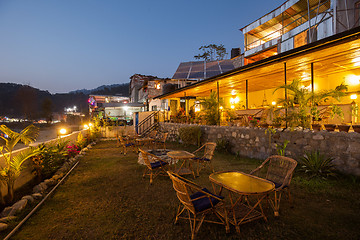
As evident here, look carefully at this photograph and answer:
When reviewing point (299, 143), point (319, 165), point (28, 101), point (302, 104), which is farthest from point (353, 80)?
point (28, 101)

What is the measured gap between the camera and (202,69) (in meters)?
20.9

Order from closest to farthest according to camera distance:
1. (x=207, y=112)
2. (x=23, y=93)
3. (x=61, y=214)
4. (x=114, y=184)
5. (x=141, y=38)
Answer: (x=61, y=214) → (x=114, y=184) → (x=207, y=112) → (x=23, y=93) → (x=141, y=38)

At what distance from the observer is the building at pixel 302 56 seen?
5.52 meters

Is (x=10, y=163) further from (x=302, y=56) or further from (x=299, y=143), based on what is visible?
(x=302, y=56)

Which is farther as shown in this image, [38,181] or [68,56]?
[68,56]

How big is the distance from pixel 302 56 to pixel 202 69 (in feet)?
51.3

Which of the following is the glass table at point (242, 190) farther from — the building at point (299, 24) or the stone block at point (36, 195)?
the building at point (299, 24)

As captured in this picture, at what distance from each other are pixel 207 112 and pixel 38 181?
7150mm

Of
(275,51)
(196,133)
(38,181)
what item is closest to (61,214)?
(38,181)

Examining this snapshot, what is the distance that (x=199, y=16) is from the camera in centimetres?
12356

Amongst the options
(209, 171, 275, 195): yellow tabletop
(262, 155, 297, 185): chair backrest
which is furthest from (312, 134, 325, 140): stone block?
(209, 171, 275, 195): yellow tabletop

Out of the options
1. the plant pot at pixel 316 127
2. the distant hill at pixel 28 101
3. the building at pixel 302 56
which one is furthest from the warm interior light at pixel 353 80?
the distant hill at pixel 28 101

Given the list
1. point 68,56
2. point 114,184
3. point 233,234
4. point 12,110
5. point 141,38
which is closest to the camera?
point 233,234

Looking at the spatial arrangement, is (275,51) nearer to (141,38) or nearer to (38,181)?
(38,181)
